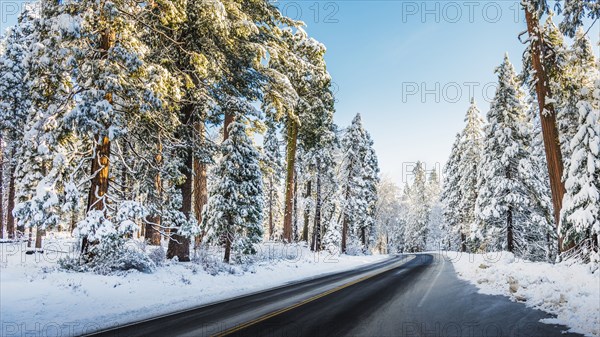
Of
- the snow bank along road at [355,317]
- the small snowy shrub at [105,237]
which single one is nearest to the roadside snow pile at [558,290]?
the snow bank along road at [355,317]

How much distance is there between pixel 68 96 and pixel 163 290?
6569 mm

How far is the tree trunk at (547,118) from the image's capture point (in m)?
12.8

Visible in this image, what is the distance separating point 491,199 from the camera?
81.3ft

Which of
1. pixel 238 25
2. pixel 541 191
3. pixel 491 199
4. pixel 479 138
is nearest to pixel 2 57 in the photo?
pixel 238 25

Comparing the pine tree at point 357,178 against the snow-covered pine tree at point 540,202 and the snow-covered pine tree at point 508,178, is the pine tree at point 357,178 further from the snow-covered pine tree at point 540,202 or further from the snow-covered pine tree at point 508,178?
the snow-covered pine tree at point 540,202

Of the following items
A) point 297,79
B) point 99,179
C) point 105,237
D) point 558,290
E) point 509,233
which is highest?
point 297,79

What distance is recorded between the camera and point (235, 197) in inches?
661

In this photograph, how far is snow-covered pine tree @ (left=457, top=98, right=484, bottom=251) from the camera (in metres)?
35.1

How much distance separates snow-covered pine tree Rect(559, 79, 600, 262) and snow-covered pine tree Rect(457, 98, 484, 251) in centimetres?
2067

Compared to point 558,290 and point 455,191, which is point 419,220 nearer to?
point 455,191

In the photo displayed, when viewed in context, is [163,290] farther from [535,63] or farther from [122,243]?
[535,63]

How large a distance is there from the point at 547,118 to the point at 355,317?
1089cm

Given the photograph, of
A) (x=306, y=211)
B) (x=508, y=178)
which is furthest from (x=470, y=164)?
(x=306, y=211)

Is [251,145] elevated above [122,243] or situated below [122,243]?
above
